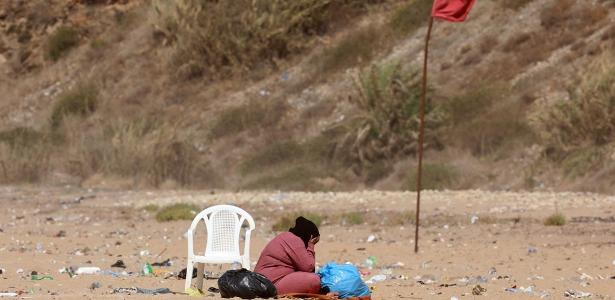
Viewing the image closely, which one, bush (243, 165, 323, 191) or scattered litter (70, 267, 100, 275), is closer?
scattered litter (70, 267, 100, 275)

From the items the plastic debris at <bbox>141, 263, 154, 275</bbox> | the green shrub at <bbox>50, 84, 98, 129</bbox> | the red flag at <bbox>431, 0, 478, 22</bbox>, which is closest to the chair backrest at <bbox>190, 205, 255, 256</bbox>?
the plastic debris at <bbox>141, 263, 154, 275</bbox>

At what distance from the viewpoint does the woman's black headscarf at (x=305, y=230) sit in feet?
36.5

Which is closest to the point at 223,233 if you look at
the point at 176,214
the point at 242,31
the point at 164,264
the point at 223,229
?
the point at 223,229

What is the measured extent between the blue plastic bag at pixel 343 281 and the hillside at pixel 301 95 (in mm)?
15292

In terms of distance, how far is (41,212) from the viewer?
2534cm

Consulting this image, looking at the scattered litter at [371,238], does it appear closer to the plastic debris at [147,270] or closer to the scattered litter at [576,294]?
the plastic debris at [147,270]

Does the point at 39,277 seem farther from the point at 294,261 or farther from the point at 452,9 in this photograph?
the point at 452,9

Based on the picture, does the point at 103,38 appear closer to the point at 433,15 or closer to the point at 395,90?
the point at 395,90

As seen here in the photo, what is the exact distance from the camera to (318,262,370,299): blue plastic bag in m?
11.1

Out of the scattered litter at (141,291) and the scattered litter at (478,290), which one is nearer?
the scattered litter at (141,291)

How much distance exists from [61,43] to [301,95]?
11.1 meters

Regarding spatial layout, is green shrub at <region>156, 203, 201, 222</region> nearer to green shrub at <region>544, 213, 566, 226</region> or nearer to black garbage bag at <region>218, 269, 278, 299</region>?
green shrub at <region>544, 213, 566, 226</region>

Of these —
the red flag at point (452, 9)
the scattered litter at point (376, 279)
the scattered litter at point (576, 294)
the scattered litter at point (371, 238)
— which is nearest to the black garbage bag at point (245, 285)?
the scattered litter at point (576, 294)

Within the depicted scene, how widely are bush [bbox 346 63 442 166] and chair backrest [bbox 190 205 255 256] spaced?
21.1 metres
